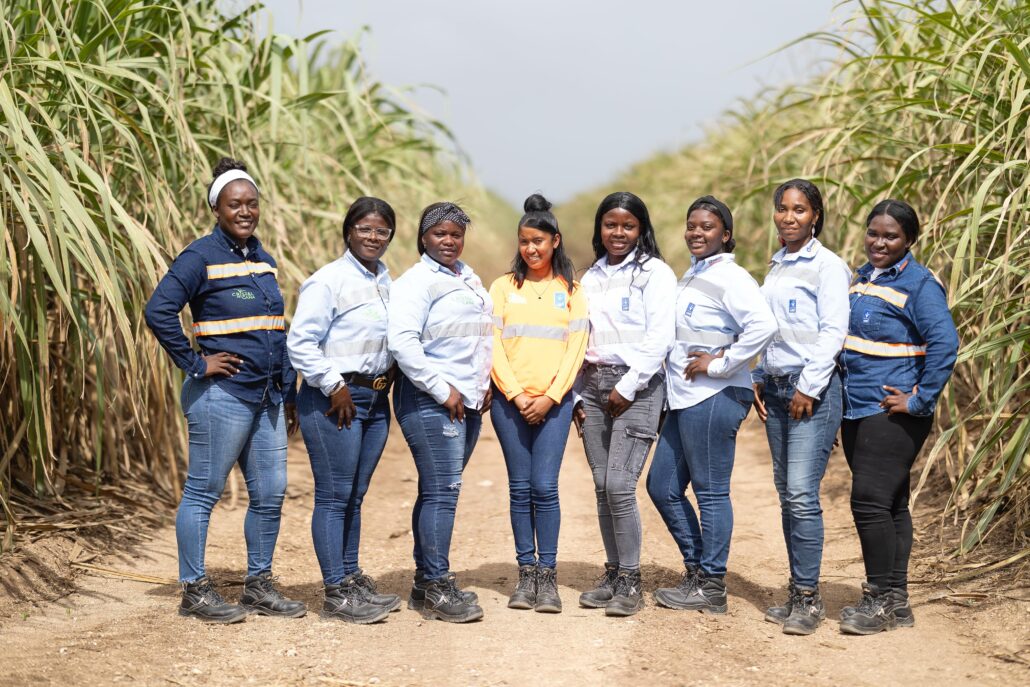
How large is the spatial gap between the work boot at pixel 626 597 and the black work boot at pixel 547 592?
185mm

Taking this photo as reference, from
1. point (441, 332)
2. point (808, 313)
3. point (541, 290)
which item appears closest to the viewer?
point (808, 313)

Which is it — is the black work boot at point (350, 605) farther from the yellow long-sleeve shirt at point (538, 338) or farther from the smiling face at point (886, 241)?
the smiling face at point (886, 241)

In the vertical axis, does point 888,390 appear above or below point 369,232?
below

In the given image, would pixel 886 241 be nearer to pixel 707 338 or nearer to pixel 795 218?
pixel 795 218

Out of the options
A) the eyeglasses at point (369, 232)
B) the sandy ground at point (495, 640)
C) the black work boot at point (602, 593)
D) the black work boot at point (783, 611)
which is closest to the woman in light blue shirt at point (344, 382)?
the eyeglasses at point (369, 232)

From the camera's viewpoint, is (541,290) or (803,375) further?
(541,290)

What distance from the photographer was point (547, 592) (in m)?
4.03

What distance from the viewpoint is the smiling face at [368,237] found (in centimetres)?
392

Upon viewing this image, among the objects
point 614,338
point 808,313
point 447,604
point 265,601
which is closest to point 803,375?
point 808,313

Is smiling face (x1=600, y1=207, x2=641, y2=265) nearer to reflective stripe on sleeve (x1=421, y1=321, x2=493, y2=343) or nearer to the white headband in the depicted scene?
reflective stripe on sleeve (x1=421, y1=321, x2=493, y2=343)

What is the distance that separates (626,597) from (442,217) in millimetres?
1504

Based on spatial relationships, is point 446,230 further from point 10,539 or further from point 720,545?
point 10,539

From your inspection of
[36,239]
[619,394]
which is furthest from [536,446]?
[36,239]

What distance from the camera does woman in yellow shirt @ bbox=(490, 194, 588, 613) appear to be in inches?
155
